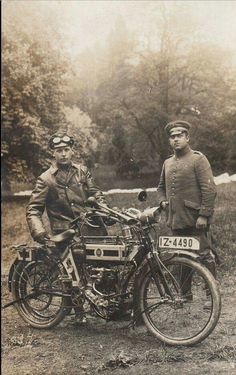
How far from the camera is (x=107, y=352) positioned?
303 centimetres

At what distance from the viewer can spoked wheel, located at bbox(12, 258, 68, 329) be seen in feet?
11.7

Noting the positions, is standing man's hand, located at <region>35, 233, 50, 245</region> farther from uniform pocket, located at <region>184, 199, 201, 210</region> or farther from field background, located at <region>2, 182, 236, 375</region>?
uniform pocket, located at <region>184, 199, 201, 210</region>

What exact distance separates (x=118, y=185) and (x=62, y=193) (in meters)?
0.79

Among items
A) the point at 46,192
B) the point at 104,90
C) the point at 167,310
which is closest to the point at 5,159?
the point at 46,192

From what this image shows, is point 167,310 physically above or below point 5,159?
below

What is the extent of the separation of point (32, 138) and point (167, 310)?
7.10 ft

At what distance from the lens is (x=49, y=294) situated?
11.8 ft

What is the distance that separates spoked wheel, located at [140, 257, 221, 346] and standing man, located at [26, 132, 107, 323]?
0.69m

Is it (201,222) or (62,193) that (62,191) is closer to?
(62,193)

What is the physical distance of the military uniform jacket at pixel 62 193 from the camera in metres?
3.70

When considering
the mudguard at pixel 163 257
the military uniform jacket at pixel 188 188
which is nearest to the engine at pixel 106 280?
the mudguard at pixel 163 257

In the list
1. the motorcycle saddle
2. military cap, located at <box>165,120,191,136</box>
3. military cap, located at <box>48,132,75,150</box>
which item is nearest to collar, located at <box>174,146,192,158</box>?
military cap, located at <box>165,120,191,136</box>

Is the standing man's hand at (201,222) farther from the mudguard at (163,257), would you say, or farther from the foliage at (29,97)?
the foliage at (29,97)

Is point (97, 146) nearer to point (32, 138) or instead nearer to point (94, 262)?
point (32, 138)
